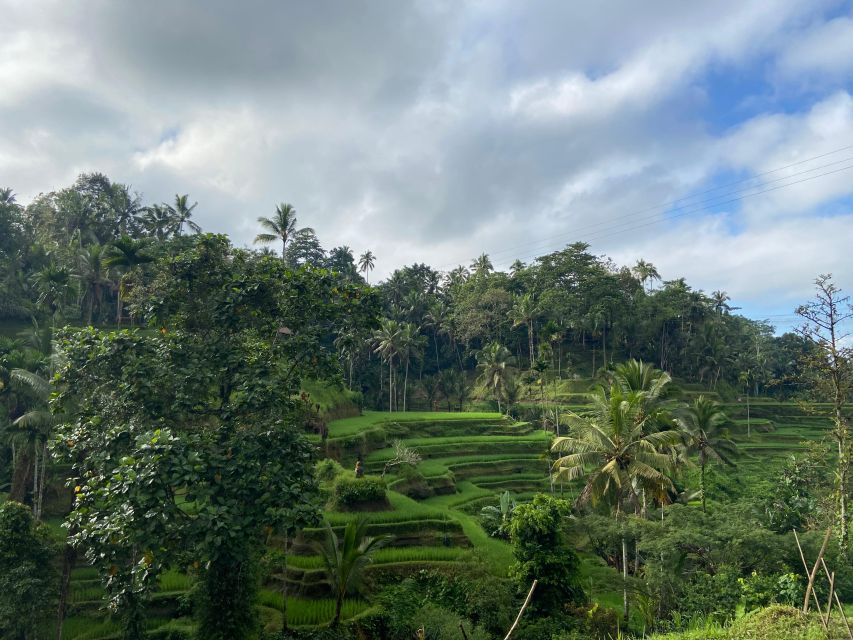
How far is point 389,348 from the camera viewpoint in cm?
5066

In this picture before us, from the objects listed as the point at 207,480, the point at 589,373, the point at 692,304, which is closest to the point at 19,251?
the point at 207,480

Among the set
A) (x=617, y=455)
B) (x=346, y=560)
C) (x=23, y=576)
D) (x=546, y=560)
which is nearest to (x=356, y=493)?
(x=346, y=560)

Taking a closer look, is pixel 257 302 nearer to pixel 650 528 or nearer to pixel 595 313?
pixel 650 528

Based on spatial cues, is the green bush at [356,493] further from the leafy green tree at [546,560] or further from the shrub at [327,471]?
the leafy green tree at [546,560]

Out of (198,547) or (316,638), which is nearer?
(198,547)

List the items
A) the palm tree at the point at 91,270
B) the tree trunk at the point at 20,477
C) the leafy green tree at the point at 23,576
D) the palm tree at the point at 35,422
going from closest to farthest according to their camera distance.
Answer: the leafy green tree at the point at 23,576
the palm tree at the point at 35,422
the tree trunk at the point at 20,477
the palm tree at the point at 91,270

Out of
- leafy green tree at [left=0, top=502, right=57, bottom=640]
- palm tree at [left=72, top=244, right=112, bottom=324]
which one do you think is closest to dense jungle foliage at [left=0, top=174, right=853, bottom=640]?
leafy green tree at [left=0, top=502, right=57, bottom=640]

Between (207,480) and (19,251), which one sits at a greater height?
(19,251)

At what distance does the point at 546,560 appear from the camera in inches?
600

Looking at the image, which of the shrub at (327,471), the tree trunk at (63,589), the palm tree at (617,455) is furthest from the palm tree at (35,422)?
the palm tree at (617,455)

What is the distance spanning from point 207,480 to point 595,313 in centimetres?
5130

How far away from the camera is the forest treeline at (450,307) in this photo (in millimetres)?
44750

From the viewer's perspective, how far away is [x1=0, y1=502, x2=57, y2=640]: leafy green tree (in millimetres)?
13414

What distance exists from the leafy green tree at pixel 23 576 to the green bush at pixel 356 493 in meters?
9.44
